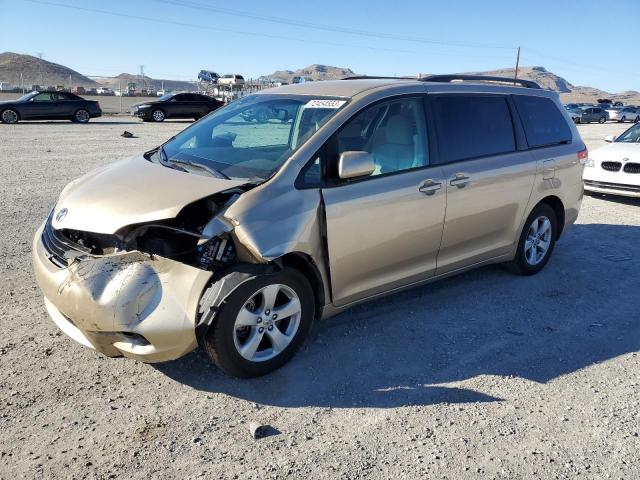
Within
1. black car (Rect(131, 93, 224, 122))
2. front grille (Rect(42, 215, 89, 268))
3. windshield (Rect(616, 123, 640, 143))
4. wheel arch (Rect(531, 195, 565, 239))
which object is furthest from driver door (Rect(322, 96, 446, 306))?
black car (Rect(131, 93, 224, 122))

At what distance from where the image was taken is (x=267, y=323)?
3.54 meters

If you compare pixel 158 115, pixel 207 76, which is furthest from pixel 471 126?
pixel 207 76

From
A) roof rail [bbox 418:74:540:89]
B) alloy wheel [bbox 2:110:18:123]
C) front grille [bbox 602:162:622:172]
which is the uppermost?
roof rail [bbox 418:74:540:89]

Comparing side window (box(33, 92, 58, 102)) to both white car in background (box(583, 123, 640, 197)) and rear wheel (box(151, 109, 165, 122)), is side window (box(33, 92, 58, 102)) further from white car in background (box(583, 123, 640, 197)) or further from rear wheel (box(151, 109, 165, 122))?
white car in background (box(583, 123, 640, 197))

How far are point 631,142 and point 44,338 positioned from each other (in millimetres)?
10577

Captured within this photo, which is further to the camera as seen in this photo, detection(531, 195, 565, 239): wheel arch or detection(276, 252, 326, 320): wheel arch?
detection(531, 195, 565, 239): wheel arch

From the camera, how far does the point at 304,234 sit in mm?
3557

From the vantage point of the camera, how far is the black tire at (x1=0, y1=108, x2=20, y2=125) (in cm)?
2219

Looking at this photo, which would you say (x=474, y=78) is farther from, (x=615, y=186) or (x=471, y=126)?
(x=615, y=186)

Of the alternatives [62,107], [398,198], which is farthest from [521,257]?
[62,107]

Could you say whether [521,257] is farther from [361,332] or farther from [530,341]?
[361,332]

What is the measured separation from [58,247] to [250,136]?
68.2 inches

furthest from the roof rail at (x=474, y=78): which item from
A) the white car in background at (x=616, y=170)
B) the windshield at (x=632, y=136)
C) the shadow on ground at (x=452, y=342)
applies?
the windshield at (x=632, y=136)

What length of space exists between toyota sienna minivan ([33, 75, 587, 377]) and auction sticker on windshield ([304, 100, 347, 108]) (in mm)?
17
